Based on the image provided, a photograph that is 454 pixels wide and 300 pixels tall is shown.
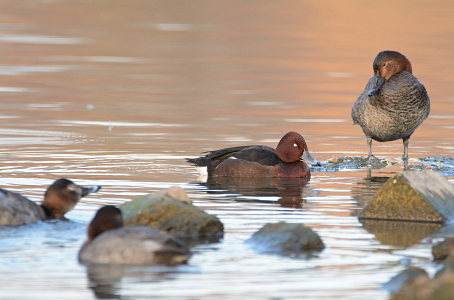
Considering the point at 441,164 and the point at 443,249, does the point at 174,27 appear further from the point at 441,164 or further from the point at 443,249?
the point at 443,249

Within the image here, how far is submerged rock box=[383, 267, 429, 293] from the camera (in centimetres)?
764

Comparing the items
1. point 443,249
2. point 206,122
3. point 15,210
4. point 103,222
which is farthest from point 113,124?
point 443,249

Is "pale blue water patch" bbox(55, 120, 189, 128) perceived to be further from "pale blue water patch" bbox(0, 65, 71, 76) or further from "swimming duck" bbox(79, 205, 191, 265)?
"swimming duck" bbox(79, 205, 191, 265)

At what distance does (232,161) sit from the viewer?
46.8ft

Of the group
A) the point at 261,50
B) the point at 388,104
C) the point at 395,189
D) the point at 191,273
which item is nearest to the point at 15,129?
the point at 388,104

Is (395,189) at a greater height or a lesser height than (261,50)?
lesser

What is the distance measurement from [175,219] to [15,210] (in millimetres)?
1629

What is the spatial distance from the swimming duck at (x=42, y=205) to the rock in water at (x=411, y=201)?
3.18 meters

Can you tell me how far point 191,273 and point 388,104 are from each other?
25.8 ft

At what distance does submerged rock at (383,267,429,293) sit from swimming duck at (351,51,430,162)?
307 inches

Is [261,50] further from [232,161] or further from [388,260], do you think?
[388,260]

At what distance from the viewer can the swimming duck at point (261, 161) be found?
14.1 metres

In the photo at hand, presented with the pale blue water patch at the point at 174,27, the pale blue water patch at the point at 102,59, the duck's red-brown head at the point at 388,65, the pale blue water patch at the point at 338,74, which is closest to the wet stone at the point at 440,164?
the duck's red-brown head at the point at 388,65

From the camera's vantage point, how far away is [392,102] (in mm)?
15344
